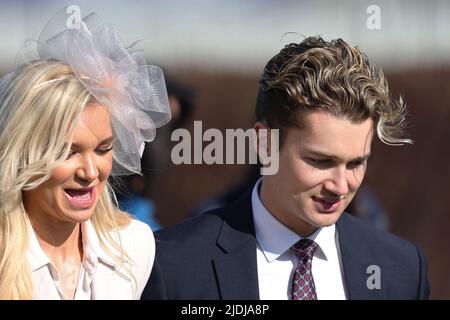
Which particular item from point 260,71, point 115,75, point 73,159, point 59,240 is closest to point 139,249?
point 59,240

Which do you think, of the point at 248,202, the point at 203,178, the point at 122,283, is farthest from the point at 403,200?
the point at 122,283

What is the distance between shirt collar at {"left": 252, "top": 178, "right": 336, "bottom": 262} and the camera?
2066 mm

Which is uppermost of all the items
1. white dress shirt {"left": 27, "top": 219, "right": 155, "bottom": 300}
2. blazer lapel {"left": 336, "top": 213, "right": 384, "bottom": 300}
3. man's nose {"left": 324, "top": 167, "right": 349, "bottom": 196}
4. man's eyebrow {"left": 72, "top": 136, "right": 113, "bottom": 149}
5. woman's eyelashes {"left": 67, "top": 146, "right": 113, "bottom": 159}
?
man's eyebrow {"left": 72, "top": 136, "right": 113, "bottom": 149}

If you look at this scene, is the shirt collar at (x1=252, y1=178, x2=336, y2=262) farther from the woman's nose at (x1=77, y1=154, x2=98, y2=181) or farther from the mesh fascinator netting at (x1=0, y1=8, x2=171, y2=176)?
the woman's nose at (x1=77, y1=154, x2=98, y2=181)

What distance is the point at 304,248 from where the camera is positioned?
6.82 ft

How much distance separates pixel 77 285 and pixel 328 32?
2159mm

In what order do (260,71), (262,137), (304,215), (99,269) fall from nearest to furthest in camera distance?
(99,269), (304,215), (262,137), (260,71)

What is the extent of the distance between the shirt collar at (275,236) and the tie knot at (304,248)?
0.04ft

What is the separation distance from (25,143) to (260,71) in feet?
8.42

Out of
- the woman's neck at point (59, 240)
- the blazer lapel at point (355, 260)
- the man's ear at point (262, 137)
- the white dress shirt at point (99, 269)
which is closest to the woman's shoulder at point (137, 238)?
the white dress shirt at point (99, 269)

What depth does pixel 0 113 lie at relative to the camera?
5.90 feet

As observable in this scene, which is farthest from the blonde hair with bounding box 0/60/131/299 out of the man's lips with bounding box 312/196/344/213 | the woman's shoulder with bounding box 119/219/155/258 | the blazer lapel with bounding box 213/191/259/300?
the man's lips with bounding box 312/196/344/213

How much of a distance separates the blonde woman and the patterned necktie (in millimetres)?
364

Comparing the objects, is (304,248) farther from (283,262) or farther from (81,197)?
(81,197)
